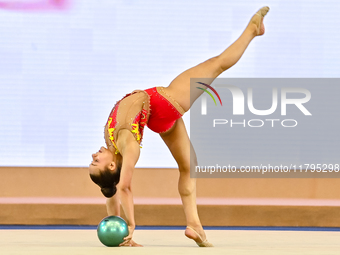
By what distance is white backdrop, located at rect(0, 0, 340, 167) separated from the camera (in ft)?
14.5

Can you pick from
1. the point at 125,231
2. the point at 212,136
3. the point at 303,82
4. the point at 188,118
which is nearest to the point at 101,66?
the point at 188,118

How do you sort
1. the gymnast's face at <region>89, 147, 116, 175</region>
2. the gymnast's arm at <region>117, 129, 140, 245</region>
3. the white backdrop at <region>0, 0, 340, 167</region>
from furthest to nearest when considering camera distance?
the white backdrop at <region>0, 0, 340, 167</region> < the gymnast's face at <region>89, 147, 116, 175</region> < the gymnast's arm at <region>117, 129, 140, 245</region>

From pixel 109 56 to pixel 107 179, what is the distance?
2.37 metres

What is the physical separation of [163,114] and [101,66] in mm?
2154

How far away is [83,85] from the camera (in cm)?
442

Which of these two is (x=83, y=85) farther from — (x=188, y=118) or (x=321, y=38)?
(x=321, y=38)

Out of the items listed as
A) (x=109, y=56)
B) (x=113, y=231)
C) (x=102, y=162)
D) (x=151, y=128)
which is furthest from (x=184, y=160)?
(x=109, y=56)

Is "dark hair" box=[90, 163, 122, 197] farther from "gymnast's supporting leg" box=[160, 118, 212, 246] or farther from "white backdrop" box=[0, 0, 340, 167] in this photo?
"white backdrop" box=[0, 0, 340, 167]

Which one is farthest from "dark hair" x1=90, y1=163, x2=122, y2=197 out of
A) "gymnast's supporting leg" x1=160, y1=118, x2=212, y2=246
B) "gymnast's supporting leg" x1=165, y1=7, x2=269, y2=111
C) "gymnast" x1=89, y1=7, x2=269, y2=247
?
"gymnast's supporting leg" x1=165, y1=7, x2=269, y2=111

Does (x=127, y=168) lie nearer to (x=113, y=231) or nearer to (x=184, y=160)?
(x=113, y=231)

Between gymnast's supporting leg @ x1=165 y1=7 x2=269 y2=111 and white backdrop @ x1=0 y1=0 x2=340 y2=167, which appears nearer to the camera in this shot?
gymnast's supporting leg @ x1=165 y1=7 x2=269 y2=111

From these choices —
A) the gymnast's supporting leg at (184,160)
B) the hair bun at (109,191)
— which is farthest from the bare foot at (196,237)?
the hair bun at (109,191)

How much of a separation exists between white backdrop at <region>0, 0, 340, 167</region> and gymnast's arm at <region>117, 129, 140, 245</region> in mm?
2201

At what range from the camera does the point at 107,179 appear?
90.3 inches
